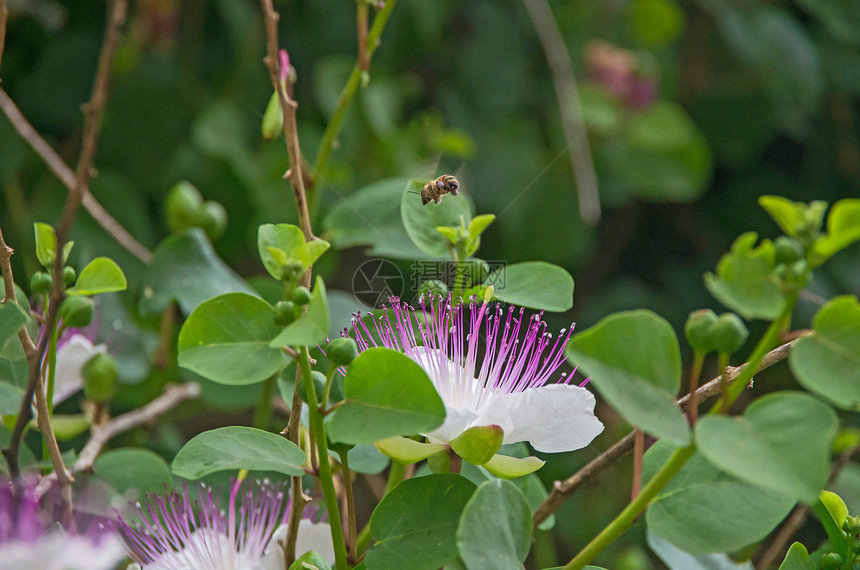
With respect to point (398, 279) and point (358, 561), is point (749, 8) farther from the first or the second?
point (358, 561)

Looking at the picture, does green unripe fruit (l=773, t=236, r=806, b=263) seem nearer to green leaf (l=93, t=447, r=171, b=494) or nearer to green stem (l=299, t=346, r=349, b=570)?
green stem (l=299, t=346, r=349, b=570)

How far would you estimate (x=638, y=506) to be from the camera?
1.26 feet

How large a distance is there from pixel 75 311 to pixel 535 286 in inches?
11.0

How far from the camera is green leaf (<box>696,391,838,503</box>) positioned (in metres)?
0.32

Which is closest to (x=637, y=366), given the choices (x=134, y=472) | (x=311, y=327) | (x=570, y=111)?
(x=311, y=327)

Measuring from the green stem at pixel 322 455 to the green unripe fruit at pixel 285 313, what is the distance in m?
0.02

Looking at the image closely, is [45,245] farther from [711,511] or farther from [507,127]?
[507,127]

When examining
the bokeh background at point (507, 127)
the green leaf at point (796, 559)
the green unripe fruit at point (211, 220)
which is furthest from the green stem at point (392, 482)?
the bokeh background at point (507, 127)

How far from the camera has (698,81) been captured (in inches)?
71.1

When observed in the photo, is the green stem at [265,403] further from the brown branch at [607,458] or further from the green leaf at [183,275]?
the brown branch at [607,458]

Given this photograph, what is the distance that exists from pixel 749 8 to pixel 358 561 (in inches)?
59.0

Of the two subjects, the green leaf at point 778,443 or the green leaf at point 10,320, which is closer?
the green leaf at point 778,443

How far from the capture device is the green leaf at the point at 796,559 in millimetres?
457

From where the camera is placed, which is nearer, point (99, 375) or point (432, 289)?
point (432, 289)
